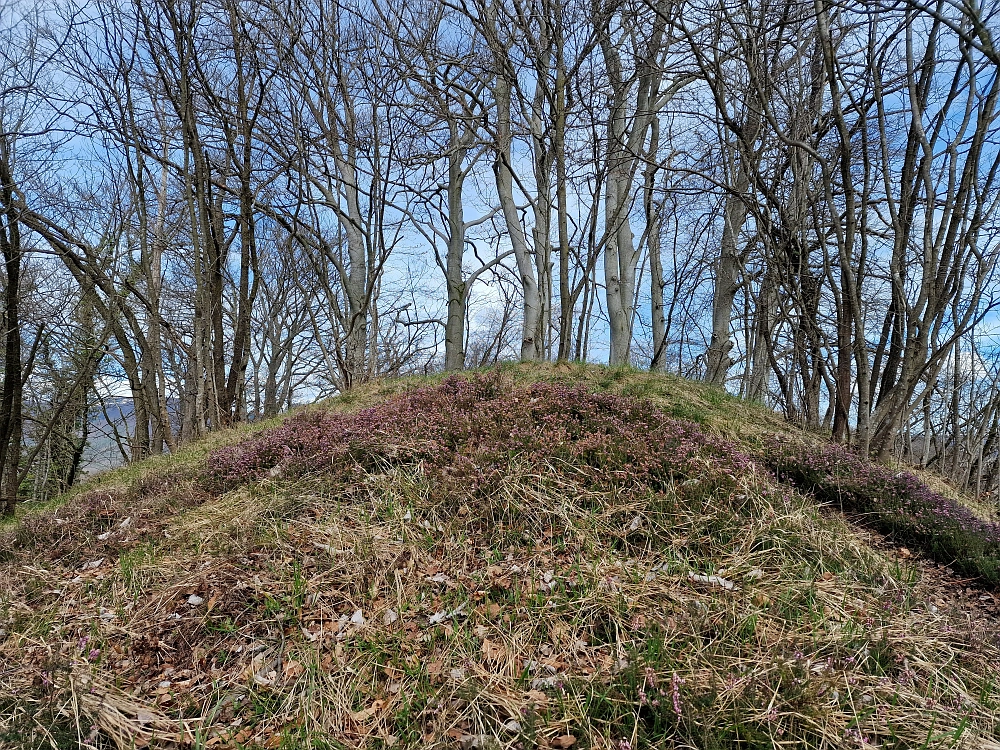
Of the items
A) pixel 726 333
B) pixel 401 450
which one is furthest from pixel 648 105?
pixel 401 450

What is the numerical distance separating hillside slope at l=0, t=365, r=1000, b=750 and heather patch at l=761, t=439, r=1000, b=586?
0.02 m

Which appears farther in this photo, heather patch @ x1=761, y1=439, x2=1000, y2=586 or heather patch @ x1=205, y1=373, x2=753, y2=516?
heather patch @ x1=205, y1=373, x2=753, y2=516

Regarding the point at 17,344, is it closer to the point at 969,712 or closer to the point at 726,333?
the point at 969,712

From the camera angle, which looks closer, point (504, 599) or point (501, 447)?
point (504, 599)

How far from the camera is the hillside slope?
2.16m

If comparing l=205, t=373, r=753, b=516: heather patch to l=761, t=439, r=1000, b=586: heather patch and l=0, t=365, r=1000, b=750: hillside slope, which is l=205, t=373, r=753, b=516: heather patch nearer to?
l=0, t=365, r=1000, b=750: hillside slope

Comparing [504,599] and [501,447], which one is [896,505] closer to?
[501,447]

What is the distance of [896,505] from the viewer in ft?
12.5

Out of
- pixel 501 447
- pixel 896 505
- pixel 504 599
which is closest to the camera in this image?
pixel 504 599

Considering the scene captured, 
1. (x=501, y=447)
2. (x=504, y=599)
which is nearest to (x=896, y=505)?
(x=501, y=447)

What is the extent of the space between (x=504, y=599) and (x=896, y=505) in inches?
127

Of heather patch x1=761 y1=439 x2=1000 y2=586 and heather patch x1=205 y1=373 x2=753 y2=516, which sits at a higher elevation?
heather patch x1=205 y1=373 x2=753 y2=516

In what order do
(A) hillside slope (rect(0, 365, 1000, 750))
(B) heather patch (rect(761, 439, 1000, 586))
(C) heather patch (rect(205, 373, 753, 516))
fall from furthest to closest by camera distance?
(C) heather patch (rect(205, 373, 753, 516)) → (B) heather patch (rect(761, 439, 1000, 586)) → (A) hillside slope (rect(0, 365, 1000, 750))

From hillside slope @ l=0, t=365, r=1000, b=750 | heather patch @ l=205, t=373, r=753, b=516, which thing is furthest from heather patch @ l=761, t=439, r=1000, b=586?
heather patch @ l=205, t=373, r=753, b=516
